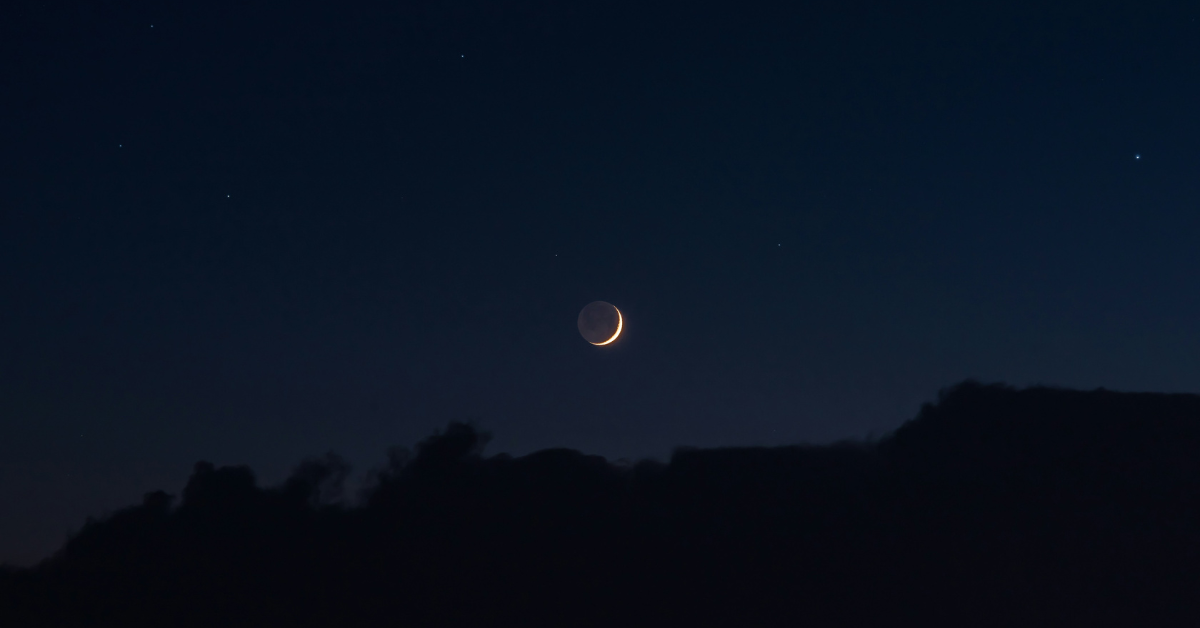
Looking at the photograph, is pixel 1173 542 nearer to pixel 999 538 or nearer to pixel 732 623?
pixel 999 538

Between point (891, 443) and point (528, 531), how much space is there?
911 centimetres

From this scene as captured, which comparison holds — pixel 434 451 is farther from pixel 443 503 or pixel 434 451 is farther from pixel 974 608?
pixel 974 608

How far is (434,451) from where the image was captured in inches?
950

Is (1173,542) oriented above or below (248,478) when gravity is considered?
below

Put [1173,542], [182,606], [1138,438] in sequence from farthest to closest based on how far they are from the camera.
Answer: [182,606] → [1138,438] → [1173,542]

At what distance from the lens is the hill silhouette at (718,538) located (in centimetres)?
2036

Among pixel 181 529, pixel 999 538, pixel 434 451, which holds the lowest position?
pixel 999 538

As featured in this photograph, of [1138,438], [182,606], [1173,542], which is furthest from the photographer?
[182,606]

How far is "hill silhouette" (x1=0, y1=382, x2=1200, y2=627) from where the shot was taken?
20.4 m

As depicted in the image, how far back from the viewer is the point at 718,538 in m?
21.8

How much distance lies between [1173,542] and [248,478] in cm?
2238

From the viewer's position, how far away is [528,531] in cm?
2261

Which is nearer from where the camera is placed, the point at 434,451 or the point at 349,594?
the point at 349,594

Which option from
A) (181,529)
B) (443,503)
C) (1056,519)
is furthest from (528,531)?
(1056,519)
